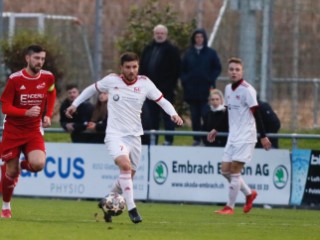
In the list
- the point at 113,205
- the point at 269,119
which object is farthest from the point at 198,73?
the point at 113,205

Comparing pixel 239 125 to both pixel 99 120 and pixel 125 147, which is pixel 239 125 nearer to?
pixel 125 147

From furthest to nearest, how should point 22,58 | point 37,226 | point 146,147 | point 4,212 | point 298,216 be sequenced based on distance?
point 22,58 → point 146,147 → point 298,216 → point 4,212 → point 37,226

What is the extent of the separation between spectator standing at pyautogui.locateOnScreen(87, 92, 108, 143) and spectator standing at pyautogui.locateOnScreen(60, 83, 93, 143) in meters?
0.15

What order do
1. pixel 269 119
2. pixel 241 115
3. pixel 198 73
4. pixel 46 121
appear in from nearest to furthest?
1. pixel 46 121
2. pixel 241 115
3. pixel 269 119
4. pixel 198 73

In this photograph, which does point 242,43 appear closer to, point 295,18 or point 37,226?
point 295,18

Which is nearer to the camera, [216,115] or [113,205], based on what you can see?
[113,205]

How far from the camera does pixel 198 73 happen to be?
22.4 m

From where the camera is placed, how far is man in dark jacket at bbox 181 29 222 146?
2225 cm

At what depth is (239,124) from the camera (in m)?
18.3

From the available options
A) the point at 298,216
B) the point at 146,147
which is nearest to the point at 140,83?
the point at 298,216

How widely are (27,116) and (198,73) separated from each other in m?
7.45

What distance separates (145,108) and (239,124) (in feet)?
13.7

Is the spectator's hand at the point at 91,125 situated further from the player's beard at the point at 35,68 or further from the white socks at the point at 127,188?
the white socks at the point at 127,188

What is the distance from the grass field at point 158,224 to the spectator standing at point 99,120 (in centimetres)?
178
